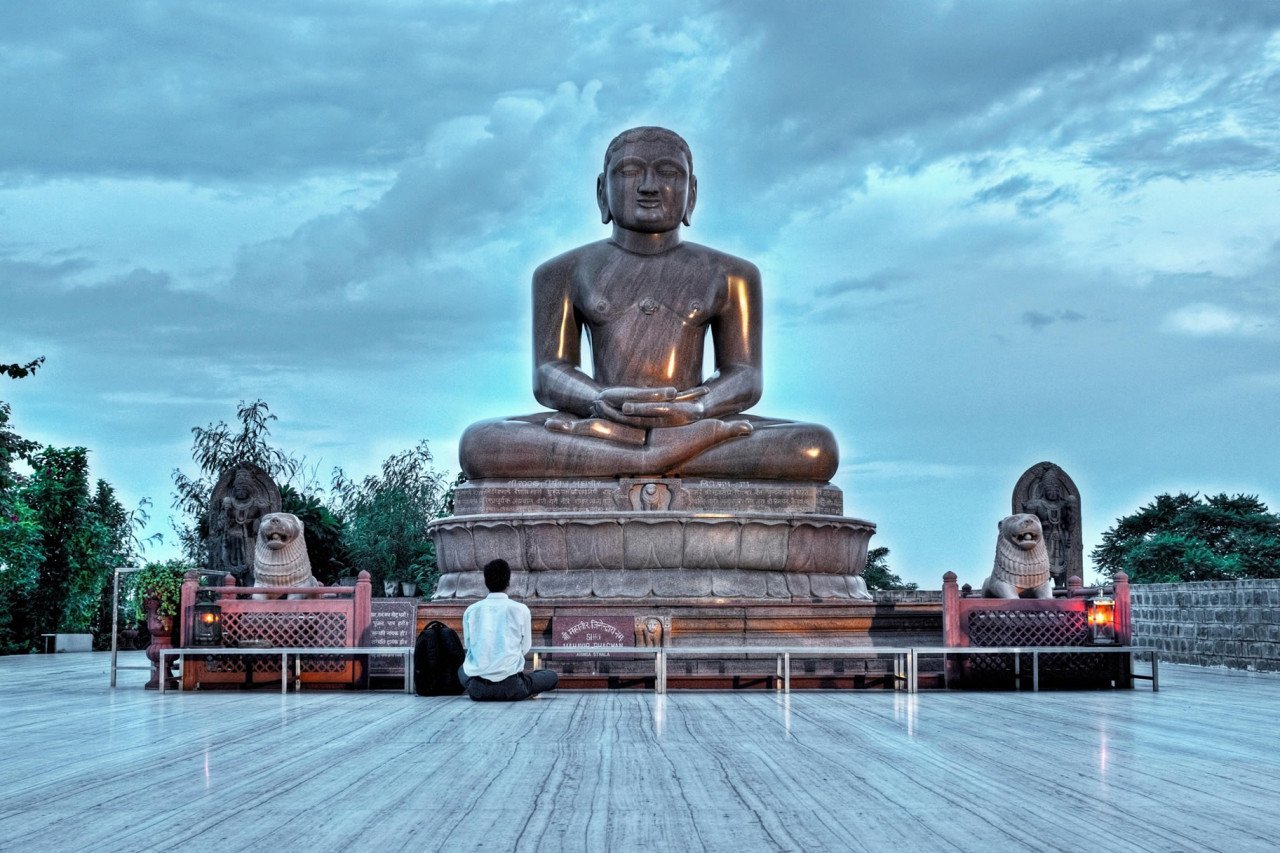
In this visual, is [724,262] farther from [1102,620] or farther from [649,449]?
[1102,620]

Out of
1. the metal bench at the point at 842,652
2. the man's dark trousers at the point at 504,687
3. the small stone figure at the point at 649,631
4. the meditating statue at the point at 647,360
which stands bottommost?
the man's dark trousers at the point at 504,687

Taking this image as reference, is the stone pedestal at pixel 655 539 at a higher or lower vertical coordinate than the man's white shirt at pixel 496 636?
higher

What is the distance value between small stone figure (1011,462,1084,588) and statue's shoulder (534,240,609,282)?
5327 millimetres

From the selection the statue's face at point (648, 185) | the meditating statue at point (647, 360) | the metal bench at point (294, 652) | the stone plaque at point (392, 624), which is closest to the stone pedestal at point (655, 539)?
the meditating statue at point (647, 360)

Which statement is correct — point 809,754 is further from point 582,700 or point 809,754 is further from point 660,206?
point 660,206

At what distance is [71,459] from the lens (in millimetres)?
21781

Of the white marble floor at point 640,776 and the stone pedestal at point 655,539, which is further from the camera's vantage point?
the stone pedestal at point 655,539

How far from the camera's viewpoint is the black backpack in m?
9.85

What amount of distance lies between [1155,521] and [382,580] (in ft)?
44.2

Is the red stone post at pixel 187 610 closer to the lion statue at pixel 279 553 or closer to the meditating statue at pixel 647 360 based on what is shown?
the lion statue at pixel 279 553

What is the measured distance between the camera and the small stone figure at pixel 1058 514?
53.2 feet

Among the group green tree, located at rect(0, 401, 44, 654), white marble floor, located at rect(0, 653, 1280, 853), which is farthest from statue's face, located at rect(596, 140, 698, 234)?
green tree, located at rect(0, 401, 44, 654)

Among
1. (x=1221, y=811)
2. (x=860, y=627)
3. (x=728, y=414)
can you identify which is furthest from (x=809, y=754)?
(x=728, y=414)

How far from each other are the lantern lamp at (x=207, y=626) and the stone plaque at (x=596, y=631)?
7.90ft
